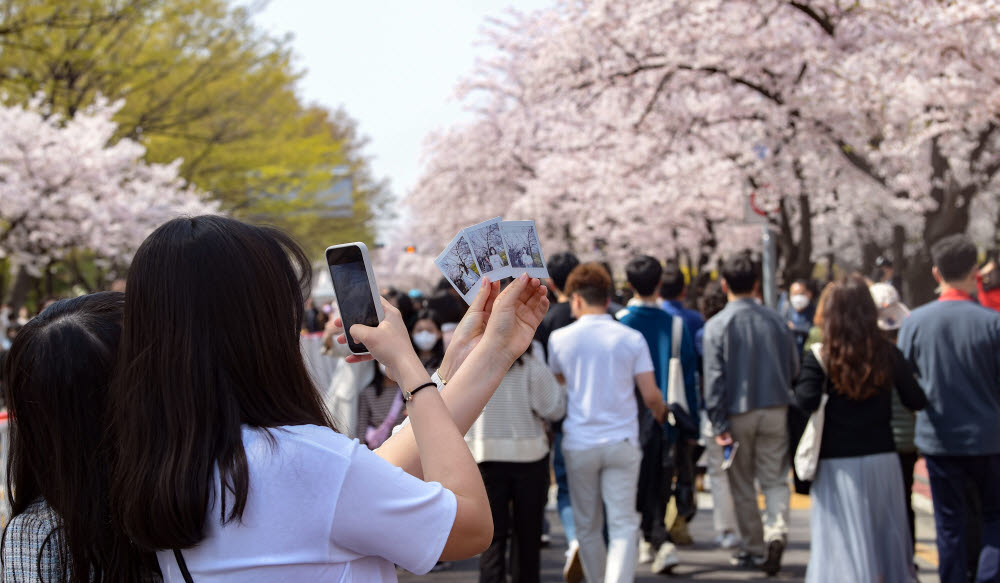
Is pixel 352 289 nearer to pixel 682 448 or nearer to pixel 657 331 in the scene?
pixel 657 331

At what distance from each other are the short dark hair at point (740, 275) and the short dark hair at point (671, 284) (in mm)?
702

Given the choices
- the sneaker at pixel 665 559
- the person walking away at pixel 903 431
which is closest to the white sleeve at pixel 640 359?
the person walking away at pixel 903 431

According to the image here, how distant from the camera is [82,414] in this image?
2.01 m

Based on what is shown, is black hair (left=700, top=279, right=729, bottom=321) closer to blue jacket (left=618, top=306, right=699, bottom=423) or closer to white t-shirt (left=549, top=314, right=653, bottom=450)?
blue jacket (left=618, top=306, right=699, bottom=423)

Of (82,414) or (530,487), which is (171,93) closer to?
(530,487)

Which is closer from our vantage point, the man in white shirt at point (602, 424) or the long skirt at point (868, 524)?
the long skirt at point (868, 524)

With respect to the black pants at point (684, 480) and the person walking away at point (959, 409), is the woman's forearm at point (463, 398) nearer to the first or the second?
the person walking away at point (959, 409)

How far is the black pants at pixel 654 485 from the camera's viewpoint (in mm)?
6430

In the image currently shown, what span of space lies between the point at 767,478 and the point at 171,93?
20.3 metres

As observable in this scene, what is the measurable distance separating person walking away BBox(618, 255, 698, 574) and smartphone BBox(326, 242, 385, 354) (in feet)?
15.1

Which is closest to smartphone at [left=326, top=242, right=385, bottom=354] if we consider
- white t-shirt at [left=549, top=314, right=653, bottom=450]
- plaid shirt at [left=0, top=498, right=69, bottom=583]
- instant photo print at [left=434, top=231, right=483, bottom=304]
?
instant photo print at [left=434, top=231, right=483, bottom=304]

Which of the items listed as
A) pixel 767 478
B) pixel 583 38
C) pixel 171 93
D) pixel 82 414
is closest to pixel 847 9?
pixel 583 38

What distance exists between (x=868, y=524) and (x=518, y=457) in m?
1.89

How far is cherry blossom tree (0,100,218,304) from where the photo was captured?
19.2 m
